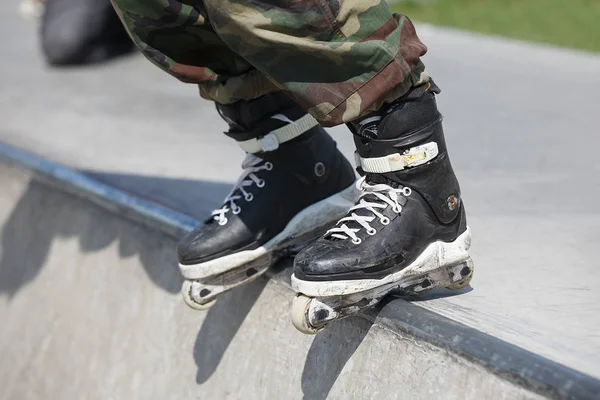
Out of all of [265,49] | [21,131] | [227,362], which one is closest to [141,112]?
[21,131]

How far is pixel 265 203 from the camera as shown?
1.59 m

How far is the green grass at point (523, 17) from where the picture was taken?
5.82m

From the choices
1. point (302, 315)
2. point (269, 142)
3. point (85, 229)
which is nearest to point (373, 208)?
point (302, 315)

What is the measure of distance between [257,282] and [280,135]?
1.00 feet

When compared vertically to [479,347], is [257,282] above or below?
below

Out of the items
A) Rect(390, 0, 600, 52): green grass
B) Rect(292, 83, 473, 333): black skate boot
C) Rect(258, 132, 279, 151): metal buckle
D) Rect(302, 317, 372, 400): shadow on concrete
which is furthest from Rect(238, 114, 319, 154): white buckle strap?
Rect(390, 0, 600, 52): green grass

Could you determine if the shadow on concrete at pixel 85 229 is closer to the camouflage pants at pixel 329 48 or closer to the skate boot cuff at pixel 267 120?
the skate boot cuff at pixel 267 120

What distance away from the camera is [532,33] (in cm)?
598

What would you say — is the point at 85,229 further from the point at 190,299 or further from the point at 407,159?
the point at 407,159

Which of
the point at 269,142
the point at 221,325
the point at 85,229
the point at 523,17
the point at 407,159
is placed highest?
the point at 407,159

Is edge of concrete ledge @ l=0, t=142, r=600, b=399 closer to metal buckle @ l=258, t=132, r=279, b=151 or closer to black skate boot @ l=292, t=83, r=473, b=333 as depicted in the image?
black skate boot @ l=292, t=83, r=473, b=333

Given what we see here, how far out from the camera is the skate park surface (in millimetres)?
1330

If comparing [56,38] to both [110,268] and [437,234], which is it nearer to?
[110,268]

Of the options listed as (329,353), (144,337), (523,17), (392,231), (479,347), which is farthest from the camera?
(523,17)
